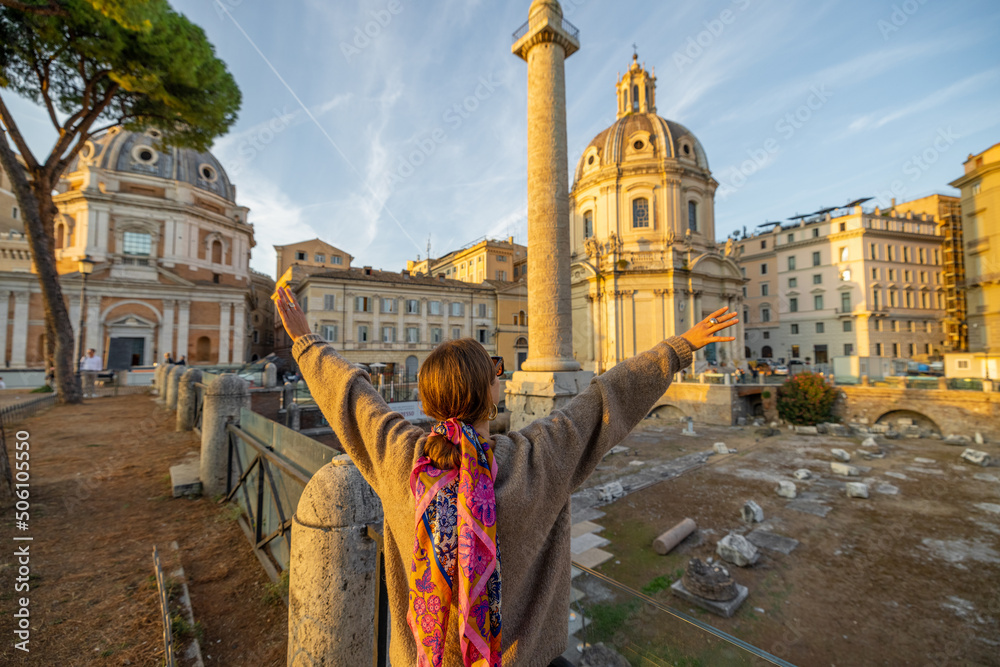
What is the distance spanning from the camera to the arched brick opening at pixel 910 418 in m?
17.5

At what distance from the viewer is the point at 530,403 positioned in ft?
32.3

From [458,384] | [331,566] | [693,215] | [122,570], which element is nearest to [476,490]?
[458,384]

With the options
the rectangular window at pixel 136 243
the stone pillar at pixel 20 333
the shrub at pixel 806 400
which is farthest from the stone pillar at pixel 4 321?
the shrub at pixel 806 400

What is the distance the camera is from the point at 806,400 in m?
19.0

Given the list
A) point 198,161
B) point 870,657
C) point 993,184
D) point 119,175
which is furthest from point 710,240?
point 119,175

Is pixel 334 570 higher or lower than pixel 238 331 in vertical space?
lower

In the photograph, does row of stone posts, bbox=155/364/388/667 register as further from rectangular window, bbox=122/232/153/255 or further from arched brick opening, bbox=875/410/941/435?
rectangular window, bbox=122/232/153/255

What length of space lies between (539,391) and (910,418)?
19.5 meters

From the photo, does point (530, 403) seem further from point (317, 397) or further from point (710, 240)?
point (710, 240)

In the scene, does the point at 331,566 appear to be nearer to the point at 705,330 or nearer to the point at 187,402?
the point at 705,330

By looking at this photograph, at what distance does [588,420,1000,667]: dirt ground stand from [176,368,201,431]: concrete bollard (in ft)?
28.0

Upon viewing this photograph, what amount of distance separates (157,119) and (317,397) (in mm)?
17084

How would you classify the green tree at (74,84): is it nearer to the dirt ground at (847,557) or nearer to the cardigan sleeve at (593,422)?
the cardigan sleeve at (593,422)

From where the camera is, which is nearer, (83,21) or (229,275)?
(83,21)
